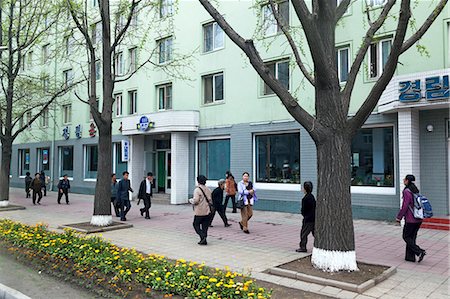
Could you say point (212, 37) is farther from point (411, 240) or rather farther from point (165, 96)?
point (411, 240)

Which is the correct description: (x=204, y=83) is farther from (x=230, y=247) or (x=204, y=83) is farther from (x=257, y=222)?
(x=230, y=247)

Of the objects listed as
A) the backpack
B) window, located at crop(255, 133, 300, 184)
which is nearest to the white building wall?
window, located at crop(255, 133, 300, 184)

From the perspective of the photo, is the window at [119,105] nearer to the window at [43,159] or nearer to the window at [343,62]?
the window at [43,159]

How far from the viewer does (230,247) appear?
880 cm

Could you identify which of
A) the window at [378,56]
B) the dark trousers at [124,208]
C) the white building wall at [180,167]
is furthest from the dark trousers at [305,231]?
the white building wall at [180,167]

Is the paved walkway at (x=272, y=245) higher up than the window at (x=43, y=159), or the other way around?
the window at (x=43, y=159)

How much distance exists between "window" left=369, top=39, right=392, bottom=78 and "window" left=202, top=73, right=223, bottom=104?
6.95m

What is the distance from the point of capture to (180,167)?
59.7 feet

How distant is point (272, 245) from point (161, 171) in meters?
13.0

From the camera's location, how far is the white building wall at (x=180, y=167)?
59.2 ft

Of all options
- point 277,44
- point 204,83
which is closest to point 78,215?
point 204,83

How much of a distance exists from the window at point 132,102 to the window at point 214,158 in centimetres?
580

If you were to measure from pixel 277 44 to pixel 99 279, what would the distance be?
40.6 ft

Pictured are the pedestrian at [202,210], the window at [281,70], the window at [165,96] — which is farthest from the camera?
the window at [165,96]
